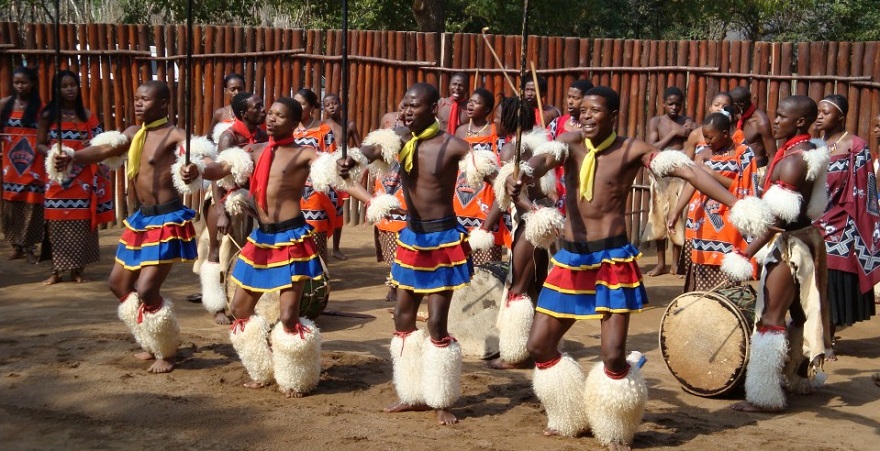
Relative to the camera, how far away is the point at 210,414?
593 centimetres

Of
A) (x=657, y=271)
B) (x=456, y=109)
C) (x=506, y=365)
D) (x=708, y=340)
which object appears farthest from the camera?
(x=657, y=271)

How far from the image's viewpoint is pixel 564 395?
5535 millimetres

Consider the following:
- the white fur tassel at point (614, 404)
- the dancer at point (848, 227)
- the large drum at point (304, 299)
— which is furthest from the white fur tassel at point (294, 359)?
the dancer at point (848, 227)

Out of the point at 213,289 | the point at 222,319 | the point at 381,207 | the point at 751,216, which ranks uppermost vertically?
the point at 751,216

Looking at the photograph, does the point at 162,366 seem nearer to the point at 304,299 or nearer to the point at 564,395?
the point at 304,299

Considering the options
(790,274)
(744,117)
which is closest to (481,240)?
(790,274)

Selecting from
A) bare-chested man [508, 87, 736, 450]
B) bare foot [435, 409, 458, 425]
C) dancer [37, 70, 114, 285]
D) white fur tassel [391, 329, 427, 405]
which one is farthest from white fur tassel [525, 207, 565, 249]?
dancer [37, 70, 114, 285]

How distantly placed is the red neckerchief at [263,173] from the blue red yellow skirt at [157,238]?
2.29ft

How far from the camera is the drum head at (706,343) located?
6531 mm

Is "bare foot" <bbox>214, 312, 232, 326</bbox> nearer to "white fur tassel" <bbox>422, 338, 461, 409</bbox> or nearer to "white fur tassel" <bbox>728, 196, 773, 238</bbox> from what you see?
"white fur tassel" <bbox>422, 338, 461, 409</bbox>

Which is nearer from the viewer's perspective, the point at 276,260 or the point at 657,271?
the point at 276,260

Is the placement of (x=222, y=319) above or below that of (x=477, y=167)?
below

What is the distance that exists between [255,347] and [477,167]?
1.85 m

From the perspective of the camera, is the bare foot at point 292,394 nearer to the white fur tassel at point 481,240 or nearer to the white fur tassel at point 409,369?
the white fur tassel at point 409,369
